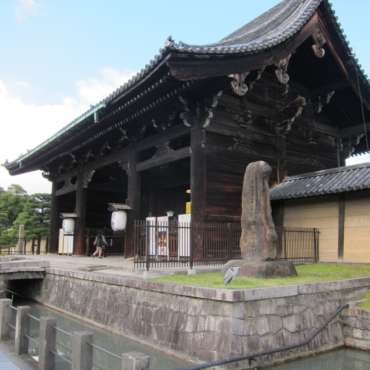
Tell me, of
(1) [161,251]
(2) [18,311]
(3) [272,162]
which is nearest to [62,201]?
(1) [161,251]

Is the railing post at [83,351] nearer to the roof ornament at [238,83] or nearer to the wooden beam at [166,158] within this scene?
the wooden beam at [166,158]

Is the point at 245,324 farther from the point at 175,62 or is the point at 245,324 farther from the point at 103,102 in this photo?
the point at 103,102

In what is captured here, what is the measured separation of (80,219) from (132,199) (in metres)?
5.25

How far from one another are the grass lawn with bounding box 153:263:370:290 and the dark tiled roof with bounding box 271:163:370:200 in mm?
2215

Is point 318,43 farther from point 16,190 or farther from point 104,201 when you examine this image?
point 16,190

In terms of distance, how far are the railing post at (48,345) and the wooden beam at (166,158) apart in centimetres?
807

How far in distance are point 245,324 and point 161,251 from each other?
7.02 m

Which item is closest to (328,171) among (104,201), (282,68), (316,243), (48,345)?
(316,243)

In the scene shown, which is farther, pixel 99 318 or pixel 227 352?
pixel 99 318

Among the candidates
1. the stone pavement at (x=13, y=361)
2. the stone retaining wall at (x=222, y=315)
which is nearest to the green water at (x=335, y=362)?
the stone retaining wall at (x=222, y=315)

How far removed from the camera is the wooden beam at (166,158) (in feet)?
44.6

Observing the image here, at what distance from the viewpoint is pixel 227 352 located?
6.97 m

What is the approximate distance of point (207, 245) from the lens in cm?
1231

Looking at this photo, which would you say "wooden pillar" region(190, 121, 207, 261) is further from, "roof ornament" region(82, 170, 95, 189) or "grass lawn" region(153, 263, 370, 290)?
"roof ornament" region(82, 170, 95, 189)
